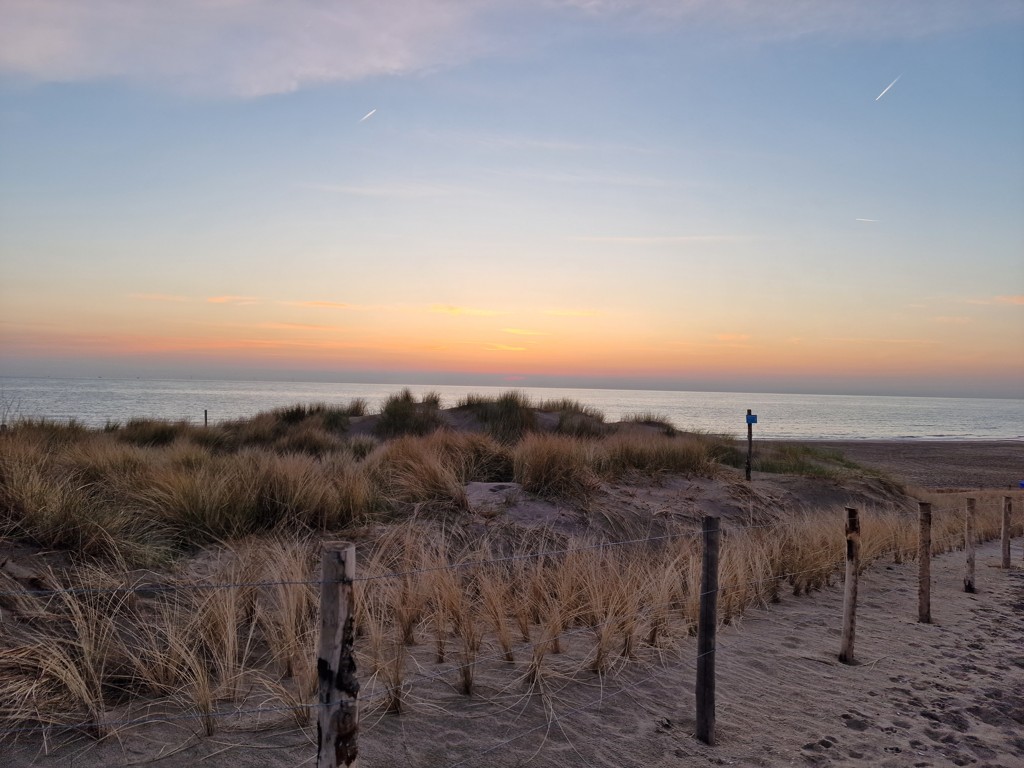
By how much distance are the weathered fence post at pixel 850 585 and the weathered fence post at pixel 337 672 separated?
4.92 meters

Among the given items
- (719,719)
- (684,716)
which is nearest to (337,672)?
(684,716)

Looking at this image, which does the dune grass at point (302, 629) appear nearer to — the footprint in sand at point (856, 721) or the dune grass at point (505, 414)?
the footprint in sand at point (856, 721)

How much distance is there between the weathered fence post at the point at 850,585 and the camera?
640 centimetres

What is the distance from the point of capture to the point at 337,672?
10.6 ft

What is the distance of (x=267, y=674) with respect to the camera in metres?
5.12

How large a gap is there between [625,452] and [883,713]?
9997 millimetres

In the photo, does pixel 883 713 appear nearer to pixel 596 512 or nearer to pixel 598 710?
pixel 598 710

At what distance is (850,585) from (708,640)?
2.33 metres

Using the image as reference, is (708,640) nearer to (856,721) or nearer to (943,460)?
(856,721)

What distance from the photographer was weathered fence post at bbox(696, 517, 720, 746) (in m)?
4.77

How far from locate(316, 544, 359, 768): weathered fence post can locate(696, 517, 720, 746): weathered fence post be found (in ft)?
8.43

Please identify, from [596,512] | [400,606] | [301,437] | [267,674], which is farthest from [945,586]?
[301,437]

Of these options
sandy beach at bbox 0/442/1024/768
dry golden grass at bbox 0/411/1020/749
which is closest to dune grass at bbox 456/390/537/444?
dry golden grass at bbox 0/411/1020/749

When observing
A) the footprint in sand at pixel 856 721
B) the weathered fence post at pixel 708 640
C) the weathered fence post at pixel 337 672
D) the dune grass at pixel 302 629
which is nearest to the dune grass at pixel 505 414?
the dune grass at pixel 302 629
